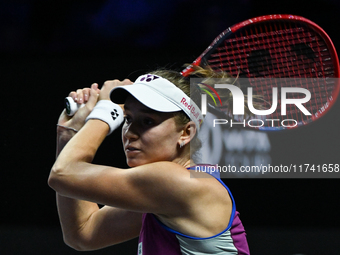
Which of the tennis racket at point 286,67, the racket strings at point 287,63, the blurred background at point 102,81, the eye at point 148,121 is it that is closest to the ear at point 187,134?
the eye at point 148,121

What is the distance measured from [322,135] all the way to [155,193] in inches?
79.3

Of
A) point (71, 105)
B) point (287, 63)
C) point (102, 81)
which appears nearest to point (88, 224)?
point (71, 105)

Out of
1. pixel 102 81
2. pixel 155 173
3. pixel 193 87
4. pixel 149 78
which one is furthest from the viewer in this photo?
pixel 102 81

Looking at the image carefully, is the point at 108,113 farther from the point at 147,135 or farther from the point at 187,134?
the point at 187,134

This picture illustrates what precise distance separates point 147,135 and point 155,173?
0.54ft

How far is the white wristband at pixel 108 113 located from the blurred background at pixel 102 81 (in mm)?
1583

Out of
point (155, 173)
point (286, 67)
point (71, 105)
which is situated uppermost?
point (286, 67)

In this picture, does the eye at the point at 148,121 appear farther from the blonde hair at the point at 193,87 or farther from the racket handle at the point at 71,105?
the racket handle at the point at 71,105

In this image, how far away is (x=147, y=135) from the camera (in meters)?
1.60

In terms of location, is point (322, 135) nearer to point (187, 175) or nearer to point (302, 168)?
point (302, 168)

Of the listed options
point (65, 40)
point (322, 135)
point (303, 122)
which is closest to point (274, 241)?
point (322, 135)

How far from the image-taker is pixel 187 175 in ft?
4.99

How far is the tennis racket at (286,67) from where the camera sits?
6.91 ft

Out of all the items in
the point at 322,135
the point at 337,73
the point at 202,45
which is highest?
the point at 202,45
